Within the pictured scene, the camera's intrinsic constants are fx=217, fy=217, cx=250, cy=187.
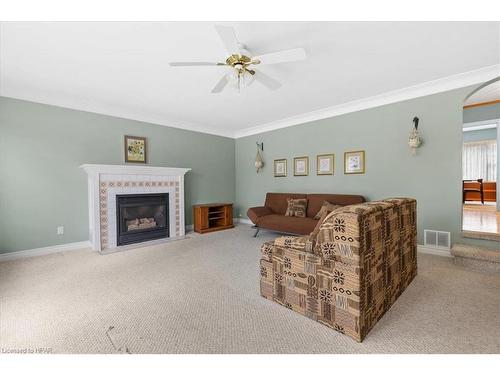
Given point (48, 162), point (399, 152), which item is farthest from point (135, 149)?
point (399, 152)

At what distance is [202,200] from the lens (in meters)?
5.42

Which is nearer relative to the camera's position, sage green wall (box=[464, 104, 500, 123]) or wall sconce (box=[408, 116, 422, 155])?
wall sconce (box=[408, 116, 422, 155])

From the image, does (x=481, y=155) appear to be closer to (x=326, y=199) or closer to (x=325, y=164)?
(x=325, y=164)

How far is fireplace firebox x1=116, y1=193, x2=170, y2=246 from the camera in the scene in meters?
3.88

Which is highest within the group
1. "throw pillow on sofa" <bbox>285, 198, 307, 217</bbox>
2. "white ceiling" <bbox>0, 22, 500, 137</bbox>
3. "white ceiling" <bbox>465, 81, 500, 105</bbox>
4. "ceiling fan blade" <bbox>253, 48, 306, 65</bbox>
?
"white ceiling" <bbox>465, 81, 500, 105</bbox>

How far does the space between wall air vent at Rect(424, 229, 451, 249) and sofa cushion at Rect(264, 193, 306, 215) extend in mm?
2050

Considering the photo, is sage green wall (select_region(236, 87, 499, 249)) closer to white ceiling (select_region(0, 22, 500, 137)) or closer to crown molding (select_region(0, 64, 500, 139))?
crown molding (select_region(0, 64, 500, 139))

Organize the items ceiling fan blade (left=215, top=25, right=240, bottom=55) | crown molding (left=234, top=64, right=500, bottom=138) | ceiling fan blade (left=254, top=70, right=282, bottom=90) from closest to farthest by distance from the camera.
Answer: ceiling fan blade (left=215, top=25, right=240, bottom=55)
ceiling fan blade (left=254, top=70, right=282, bottom=90)
crown molding (left=234, top=64, right=500, bottom=138)

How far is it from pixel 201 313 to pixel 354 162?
3.54 meters

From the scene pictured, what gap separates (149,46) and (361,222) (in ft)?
8.27

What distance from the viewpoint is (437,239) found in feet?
10.4

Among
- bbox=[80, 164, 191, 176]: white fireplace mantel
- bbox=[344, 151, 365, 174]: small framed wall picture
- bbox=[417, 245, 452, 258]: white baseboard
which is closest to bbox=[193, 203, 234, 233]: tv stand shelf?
bbox=[80, 164, 191, 176]: white fireplace mantel
